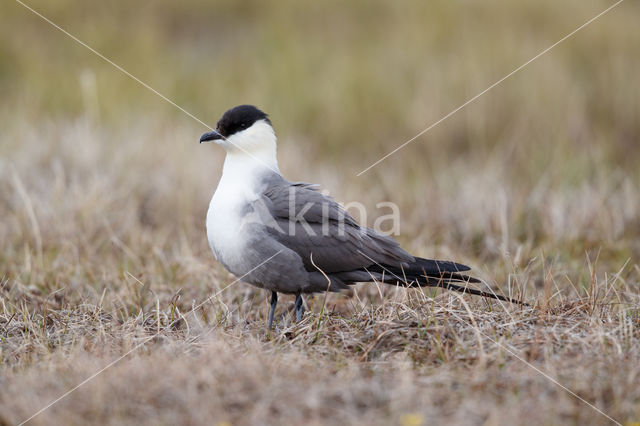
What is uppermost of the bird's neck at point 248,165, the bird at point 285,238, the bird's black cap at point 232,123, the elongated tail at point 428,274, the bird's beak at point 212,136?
the bird's black cap at point 232,123

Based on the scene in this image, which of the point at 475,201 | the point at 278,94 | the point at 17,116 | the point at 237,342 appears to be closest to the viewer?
the point at 237,342

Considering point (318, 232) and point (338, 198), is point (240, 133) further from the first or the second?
point (338, 198)

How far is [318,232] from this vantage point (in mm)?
3273

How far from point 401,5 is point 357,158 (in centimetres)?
304

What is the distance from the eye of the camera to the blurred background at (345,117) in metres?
4.78

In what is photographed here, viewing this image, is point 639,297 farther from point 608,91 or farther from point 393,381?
point 608,91

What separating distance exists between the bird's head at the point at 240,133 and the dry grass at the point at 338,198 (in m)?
0.82

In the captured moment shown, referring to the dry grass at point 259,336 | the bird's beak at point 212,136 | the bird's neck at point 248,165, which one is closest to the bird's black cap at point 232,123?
the bird's beak at point 212,136

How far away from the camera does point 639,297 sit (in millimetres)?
3230

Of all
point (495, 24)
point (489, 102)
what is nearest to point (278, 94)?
point (489, 102)

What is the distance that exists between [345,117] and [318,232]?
4.01 meters

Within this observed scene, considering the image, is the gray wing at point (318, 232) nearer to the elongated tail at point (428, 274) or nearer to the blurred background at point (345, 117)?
the elongated tail at point (428, 274)

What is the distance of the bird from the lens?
313 cm

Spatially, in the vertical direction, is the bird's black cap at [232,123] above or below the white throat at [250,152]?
above
